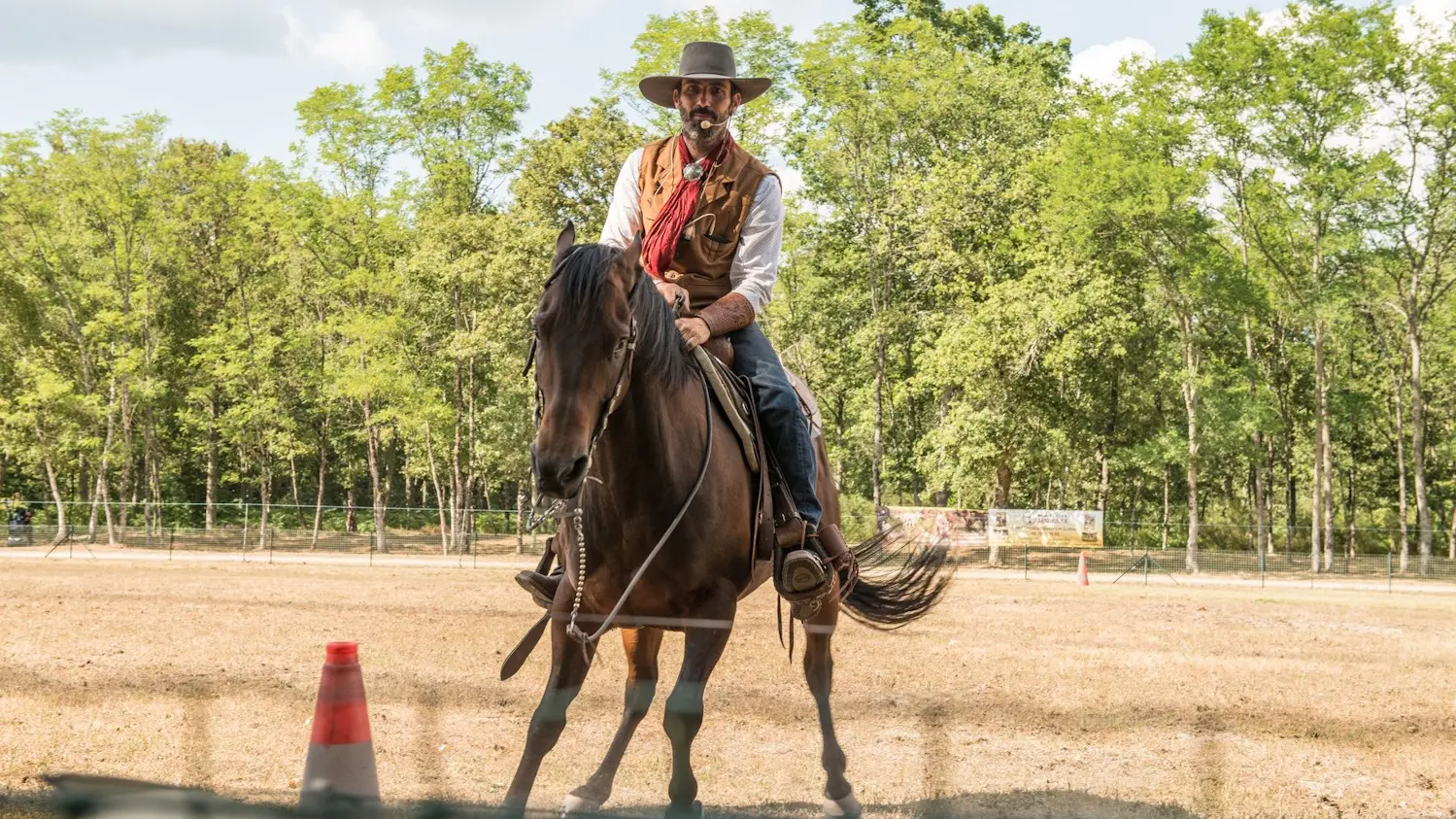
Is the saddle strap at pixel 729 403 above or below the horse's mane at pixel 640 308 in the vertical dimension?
below

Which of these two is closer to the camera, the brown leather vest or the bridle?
the bridle

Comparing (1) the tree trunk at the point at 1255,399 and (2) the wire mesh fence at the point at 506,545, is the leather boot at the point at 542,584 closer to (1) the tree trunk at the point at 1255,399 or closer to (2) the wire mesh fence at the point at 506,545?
(2) the wire mesh fence at the point at 506,545

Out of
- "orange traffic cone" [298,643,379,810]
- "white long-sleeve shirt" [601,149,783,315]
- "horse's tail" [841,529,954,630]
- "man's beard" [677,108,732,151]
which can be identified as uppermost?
"man's beard" [677,108,732,151]

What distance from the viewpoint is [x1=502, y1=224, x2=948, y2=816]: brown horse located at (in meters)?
3.51

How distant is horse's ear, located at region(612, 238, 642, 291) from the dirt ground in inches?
95.2

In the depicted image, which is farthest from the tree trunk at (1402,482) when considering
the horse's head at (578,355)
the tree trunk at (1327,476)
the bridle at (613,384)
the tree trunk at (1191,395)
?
the horse's head at (578,355)

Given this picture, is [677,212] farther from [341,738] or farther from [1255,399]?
[1255,399]

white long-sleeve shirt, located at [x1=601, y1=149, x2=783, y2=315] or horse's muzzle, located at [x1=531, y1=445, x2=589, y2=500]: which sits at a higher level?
white long-sleeve shirt, located at [x1=601, y1=149, x2=783, y2=315]

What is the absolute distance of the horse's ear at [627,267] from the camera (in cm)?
369

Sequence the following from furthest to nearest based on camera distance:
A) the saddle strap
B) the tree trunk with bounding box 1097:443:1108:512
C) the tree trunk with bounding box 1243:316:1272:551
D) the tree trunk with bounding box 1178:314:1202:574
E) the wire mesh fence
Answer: the tree trunk with bounding box 1097:443:1108:512 < the tree trunk with bounding box 1243:316:1272:551 < the tree trunk with bounding box 1178:314:1202:574 < the wire mesh fence < the saddle strap

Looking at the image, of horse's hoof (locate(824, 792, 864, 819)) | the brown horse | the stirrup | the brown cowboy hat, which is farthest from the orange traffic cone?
the brown cowboy hat

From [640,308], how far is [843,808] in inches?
109

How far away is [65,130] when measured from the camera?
37.8 metres

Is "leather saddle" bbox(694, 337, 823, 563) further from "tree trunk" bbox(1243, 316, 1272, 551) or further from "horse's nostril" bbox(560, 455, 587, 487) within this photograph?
"tree trunk" bbox(1243, 316, 1272, 551)
